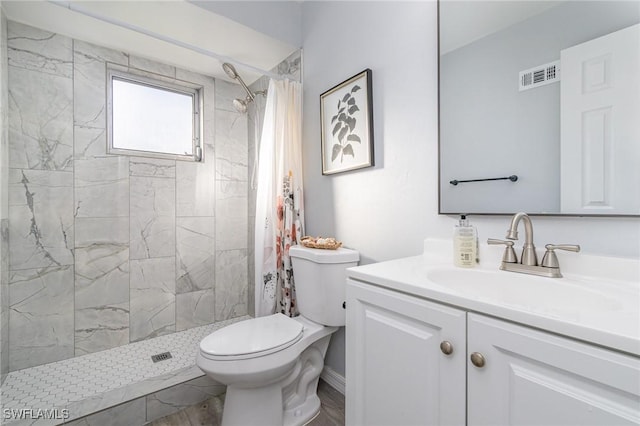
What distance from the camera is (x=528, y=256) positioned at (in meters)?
0.89

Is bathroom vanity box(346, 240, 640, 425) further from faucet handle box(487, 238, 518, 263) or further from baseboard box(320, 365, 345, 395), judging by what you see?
baseboard box(320, 365, 345, 395)

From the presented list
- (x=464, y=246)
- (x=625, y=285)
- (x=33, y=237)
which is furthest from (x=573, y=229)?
(x=33, y=237)

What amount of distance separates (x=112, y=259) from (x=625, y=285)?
8.50 feet

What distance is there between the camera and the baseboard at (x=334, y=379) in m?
1.65

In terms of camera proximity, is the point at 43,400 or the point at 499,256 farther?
the point at 43,400

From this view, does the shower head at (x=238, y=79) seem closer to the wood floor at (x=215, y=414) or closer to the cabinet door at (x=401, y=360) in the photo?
the cabinet door at (x=401, y=360)

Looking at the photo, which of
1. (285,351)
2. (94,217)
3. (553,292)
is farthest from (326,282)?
(94,217)

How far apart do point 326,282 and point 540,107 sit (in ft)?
3.67

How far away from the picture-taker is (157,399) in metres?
1.48

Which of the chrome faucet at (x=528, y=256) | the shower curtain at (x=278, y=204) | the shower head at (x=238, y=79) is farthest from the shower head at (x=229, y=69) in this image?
the chrome faucet at (x=528, y=256)

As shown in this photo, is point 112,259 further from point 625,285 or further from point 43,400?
point 625,285

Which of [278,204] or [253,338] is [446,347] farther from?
[278,204]

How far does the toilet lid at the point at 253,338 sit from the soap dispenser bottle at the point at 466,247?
2.68 feet

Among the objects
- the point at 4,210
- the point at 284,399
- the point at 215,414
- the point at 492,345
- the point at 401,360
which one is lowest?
the point at 215,414
